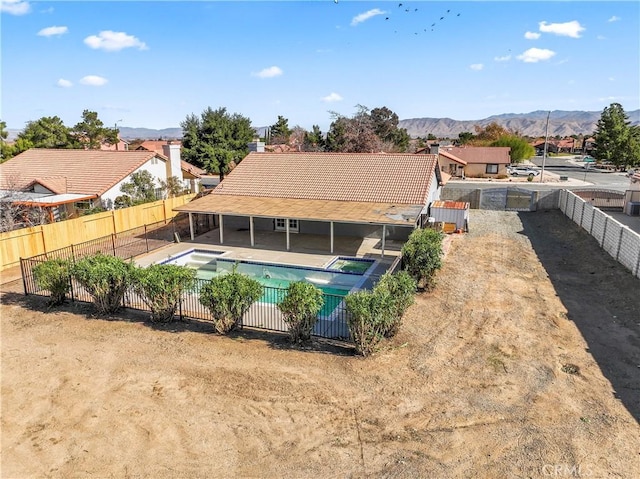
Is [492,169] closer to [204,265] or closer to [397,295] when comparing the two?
[204,265]

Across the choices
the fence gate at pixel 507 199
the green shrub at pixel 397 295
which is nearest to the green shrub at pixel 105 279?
the green shrub at pixel 397 295

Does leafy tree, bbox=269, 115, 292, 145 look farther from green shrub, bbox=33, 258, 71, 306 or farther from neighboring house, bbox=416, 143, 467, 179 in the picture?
green shrub, bbox=33, 258, 71, 306

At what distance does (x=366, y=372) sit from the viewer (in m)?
10.7

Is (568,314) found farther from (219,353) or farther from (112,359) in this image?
(112,359)

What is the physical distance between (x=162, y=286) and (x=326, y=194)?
14.3m

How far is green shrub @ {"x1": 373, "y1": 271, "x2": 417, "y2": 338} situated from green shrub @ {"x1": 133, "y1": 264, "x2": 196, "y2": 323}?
19.2 feet

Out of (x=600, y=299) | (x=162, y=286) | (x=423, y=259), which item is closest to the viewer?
(x=162, y=286)

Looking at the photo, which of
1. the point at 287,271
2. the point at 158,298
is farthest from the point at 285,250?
the point at 158,298

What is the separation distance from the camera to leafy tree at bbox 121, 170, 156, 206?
29717 mm

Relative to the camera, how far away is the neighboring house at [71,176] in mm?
26938

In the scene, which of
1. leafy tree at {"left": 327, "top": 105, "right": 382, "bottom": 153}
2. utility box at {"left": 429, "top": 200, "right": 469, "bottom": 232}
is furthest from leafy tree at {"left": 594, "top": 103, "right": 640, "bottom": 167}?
utility box at {"left": 429, "top": 200, "right": 469, "bottom": 232}

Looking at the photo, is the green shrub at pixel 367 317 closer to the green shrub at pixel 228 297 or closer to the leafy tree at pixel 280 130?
the green shrub at pixel 228 297

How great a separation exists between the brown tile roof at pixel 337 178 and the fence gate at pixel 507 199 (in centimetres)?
1130

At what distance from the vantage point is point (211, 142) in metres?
40.6
